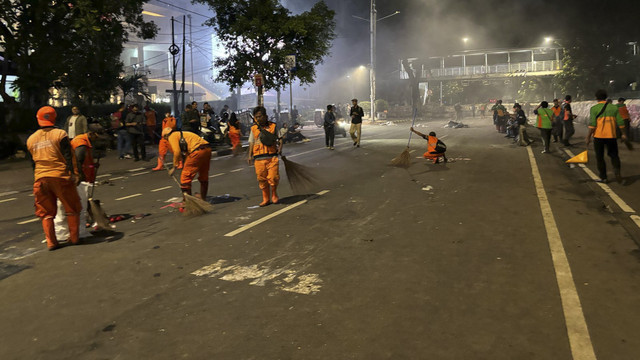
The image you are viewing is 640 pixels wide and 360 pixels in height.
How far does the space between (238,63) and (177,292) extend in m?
22.3

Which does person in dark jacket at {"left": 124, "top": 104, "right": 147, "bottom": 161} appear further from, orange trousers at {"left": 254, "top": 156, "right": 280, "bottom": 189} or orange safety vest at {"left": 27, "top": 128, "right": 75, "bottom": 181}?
orange safety vest at {"left": 27, "top": 128, "right": 75, "bottom": 181}

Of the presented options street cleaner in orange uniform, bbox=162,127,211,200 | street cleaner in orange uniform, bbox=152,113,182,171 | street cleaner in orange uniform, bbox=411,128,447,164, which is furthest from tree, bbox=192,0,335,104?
street cleaner in orange uniform, bbox=162,127,211,200

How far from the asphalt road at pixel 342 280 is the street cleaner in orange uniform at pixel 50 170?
19.5 inches

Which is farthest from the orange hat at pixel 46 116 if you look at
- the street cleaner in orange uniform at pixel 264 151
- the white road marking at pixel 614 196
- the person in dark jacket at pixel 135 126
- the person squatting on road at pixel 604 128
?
the person in dark jacket at pixel 135 126

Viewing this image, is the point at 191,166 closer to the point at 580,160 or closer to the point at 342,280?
the point at 342,280

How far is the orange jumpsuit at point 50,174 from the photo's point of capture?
5938 mm

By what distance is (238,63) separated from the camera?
25.4 m

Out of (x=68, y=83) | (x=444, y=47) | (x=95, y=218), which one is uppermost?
(x=444, y=47)

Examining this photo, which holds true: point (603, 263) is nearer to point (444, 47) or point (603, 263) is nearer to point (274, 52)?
point (274, 52)

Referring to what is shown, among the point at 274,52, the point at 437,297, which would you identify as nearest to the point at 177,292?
the point at 437,297

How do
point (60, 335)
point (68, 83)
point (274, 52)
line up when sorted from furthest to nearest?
point (274, 52)
point (68, 83)
point (60, 335)

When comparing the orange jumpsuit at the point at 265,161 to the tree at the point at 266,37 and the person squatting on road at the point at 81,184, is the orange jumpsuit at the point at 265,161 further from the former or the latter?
the tree at the point at 266,37

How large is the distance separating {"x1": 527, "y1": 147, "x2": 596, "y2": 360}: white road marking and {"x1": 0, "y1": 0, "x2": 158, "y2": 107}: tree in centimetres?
1370

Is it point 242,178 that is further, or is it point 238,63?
point 238,63
